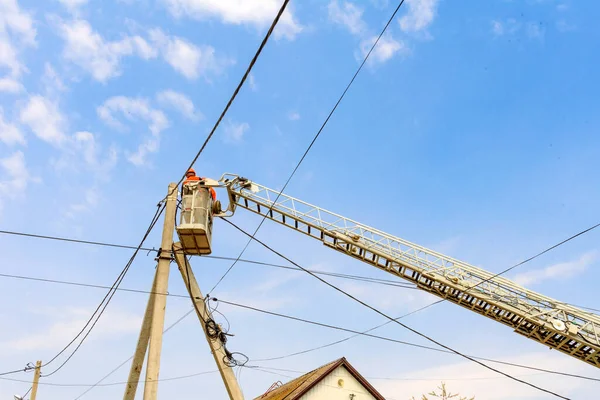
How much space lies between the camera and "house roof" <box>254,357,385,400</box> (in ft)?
73.2

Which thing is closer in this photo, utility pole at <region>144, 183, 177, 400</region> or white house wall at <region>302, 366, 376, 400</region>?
utility pole at <region>144, 183, 177, 400</region>

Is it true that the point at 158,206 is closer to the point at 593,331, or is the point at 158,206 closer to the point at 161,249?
the point at 161,249

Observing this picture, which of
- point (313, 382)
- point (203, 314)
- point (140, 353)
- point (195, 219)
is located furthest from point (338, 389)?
point (195, 219)

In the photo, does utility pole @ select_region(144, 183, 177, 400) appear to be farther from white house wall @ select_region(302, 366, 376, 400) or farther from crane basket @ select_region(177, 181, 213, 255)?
white house wall @ select_region(302, 366, 376, 400)

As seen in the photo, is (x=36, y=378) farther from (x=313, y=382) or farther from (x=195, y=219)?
(x=195, y=219)

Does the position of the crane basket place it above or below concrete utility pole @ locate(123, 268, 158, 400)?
above

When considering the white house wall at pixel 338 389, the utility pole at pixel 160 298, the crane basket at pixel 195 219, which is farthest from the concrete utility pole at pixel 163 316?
the white house wall at pixel 338 389

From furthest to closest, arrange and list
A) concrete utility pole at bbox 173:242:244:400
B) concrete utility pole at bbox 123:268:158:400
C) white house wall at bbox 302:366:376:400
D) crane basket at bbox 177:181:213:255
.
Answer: white house wall at bbox 302:366:376:400 < crane basket at bbox 177:181:213:255 < concrete utility pole at bbox 123:268:158:400 < concrete utility pole at bbox 173:242:244:400

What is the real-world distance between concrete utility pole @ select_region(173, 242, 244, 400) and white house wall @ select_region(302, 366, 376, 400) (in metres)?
11.4

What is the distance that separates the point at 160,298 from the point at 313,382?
13.3 m

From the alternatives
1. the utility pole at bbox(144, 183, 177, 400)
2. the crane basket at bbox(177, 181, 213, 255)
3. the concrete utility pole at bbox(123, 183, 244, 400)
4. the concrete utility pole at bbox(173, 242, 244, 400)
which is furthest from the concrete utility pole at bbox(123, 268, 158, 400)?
the crane basket at bbox(177, 181, 213, 255)

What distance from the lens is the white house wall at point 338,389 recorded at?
22875 millimetres

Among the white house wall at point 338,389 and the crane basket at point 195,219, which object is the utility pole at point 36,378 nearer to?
the white house wall at point 338,389

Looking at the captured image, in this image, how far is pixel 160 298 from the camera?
11828mm
